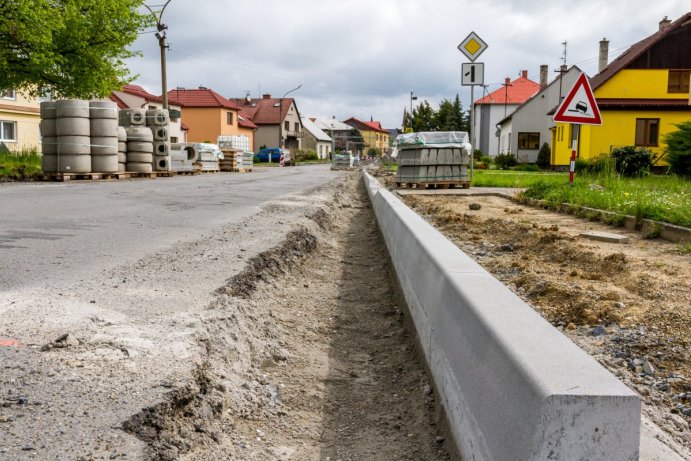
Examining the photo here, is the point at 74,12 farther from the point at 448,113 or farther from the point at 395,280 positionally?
the point at 448,113

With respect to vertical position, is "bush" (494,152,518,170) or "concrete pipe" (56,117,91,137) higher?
"concrete pipe" (56,117,91,137)

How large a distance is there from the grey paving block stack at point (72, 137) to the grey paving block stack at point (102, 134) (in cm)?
36

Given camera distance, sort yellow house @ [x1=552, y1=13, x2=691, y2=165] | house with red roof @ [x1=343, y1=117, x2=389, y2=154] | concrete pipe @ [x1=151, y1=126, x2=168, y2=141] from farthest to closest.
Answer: house with red roof @ [x1=343, y1=117, x2=389, y2=154] → yellow house @ [x1=552, y1=13, x2=691, y2=165] → concrete pipe @ [x1=151, y1=126, x2=168, y2=141]

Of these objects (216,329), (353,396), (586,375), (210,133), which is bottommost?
(353,396)

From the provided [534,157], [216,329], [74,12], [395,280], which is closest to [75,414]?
[216,329]

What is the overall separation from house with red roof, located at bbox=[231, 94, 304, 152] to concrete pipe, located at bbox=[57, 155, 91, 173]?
207ft

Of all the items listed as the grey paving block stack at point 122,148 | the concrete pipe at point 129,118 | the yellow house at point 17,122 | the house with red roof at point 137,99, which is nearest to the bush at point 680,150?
the grey paving block stack at point 122,148

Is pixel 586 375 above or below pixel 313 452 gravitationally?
above

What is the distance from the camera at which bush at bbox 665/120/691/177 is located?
16.9m

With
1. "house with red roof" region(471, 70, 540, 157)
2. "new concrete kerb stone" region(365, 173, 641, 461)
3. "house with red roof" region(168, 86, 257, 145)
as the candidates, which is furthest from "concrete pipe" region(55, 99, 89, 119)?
"house with red roof" region(471, 70, 540, 157)

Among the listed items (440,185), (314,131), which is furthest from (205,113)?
(440,185)

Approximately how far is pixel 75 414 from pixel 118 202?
9.76 metres

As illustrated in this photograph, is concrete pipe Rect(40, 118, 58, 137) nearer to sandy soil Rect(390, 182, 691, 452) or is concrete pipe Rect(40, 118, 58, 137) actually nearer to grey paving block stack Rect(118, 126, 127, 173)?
grey paving block stack Rect(118, 126, 127, 173)

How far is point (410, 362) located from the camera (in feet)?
13.1
